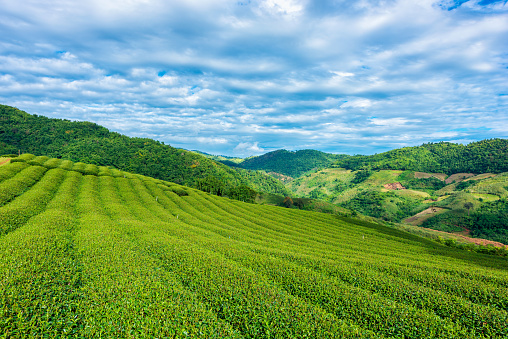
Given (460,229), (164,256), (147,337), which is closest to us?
(147,337)

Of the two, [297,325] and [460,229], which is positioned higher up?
[297,325]

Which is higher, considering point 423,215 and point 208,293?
point 208,293

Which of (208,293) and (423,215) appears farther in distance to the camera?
Result: (423,215)

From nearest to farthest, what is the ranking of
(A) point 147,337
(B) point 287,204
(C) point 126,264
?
(A) point 147,337
(C) point 126,264
(B) point 287,204

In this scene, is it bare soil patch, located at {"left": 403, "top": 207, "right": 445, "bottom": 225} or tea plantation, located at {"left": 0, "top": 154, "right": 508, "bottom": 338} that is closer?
tea plantation, located at {"left": 0, "top": 154, "right": 508, "bottom": 338}

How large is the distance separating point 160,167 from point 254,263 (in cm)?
18834

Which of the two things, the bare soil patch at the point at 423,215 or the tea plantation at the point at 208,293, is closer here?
the tea plantation at the point at 208,293

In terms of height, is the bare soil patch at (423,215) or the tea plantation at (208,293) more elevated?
the tea plantation at (208,293)

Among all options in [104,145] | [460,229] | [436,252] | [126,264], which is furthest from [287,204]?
[104,145]

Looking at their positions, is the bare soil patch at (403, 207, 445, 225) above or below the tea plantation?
below

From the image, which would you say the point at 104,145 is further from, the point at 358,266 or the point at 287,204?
the point at 358,266

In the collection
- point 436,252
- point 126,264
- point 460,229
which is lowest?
point 460,229

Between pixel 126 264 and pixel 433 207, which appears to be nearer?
pixel 126 264

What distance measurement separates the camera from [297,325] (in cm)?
1102
